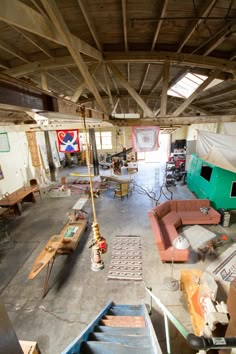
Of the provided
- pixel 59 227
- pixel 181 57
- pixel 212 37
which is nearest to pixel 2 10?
pixel 212 37

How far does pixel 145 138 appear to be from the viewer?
22.6 ft

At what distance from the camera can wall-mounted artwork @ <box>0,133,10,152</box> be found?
8.51m

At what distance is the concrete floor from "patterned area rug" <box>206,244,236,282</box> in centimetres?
22

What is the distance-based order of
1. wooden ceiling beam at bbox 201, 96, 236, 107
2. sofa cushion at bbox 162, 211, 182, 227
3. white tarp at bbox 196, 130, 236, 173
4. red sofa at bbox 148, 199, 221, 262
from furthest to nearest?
wooden ceiling beam at bbox 201, 96, 236, 107 → sofa cushion at bbox 162, 211, 182, 227 → white tarp at bbox 196, 130, 236, 173 → red sofa at bbox 148, 199, 221, 262

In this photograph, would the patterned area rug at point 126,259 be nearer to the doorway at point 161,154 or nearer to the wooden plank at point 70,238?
the wooden plank at point 70,238

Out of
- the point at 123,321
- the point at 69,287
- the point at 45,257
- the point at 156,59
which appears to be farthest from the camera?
the point at 45,257

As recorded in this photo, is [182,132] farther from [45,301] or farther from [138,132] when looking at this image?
[45,301]

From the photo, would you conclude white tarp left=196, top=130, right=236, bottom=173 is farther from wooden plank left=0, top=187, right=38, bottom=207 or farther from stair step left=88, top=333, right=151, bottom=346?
wooden plank left=0, top=187, right=38, bottom=207

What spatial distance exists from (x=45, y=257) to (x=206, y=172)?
670 cm

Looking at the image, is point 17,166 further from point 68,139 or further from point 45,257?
point 45,257

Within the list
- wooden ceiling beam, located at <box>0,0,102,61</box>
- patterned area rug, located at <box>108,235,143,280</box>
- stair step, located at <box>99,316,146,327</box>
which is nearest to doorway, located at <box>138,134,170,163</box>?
patterned area rug, located at <box>108,235,143,280</box>

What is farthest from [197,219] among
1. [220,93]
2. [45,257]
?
[45,257]

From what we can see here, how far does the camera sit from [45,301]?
158 inches

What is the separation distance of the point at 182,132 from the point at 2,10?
669 inches
